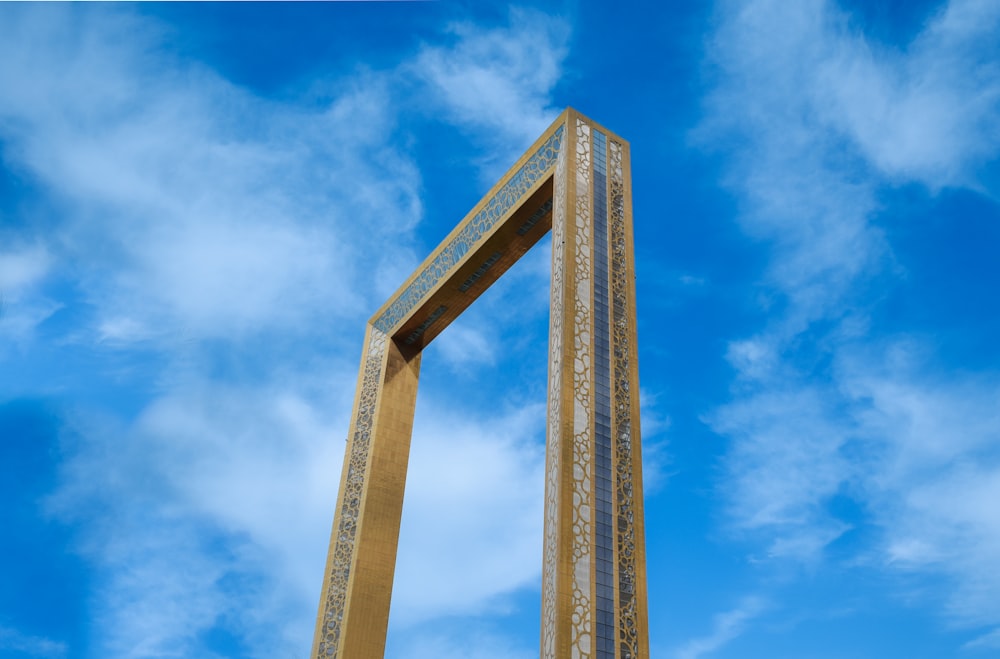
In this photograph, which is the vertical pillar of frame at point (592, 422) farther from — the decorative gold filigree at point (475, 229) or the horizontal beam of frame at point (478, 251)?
the horizontal beam of frame at point (478, 251)

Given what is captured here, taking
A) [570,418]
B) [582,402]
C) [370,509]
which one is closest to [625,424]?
[582,402]

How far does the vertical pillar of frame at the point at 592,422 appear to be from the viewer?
9.84m

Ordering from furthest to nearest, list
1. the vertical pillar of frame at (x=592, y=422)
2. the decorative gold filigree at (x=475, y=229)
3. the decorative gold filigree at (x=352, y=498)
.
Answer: the decorative gold filigree at (x=352, y=498) < the decorative gold filigree at (x=475, y=229) < the vertical pillar of frame at (x=592, y=422)

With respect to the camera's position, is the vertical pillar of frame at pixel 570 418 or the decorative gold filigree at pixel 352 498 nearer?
the vertical pillar of frame at pixel 570 418

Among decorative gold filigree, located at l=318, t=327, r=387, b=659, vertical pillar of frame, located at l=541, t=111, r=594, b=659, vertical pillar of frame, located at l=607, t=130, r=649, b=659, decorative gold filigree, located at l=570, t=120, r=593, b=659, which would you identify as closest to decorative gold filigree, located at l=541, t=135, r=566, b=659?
vertical pillar of frame, located at l=541, t=111, r=594, b=659

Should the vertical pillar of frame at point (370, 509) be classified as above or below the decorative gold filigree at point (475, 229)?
below

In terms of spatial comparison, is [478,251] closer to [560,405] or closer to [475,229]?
[475,229]

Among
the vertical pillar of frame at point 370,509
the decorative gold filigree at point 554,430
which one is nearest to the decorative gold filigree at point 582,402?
the decorative gold filigree at point 554,430

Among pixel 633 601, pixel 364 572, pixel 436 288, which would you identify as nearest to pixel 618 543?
pixel 633 601

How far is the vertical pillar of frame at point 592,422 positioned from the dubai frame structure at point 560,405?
0.02 metres

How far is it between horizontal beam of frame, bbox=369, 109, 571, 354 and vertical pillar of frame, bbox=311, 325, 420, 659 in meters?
0.65

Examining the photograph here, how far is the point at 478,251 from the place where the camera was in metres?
15.0

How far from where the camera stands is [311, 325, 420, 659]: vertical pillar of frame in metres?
14.5

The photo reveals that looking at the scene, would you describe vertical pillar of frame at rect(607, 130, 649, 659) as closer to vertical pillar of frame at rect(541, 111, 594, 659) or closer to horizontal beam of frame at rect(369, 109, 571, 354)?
vertical pillar of frame at rect(541, 111, 594, 659)
